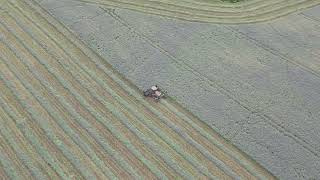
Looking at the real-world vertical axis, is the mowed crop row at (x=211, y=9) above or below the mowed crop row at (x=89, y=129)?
above

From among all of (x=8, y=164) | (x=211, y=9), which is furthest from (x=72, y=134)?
(x=211, y=9)

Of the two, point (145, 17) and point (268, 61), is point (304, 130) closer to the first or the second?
point (268, 61)

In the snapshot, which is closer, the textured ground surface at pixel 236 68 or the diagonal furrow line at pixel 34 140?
the diagonal furrow line at pixel 34 140

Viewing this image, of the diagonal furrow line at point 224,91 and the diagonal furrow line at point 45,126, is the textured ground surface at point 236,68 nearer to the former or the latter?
the diagonal furrow line at point 224,91

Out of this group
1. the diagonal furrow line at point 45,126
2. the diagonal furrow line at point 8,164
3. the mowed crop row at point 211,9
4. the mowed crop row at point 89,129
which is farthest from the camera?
the mowed crop row at point 211,9

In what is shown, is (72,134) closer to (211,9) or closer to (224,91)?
(224,91)

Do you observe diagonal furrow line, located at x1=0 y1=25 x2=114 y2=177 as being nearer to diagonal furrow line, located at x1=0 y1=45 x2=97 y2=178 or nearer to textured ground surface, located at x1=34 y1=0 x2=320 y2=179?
diagonal furrow line, located at x1=0 y1=45 x2=97 y2=178

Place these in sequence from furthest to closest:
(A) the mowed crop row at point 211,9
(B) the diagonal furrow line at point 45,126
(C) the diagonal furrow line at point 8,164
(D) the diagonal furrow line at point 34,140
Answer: (A) the mowed crop row at point 211,9 < (B) the diagonal furrow line at point 45,126 < (D) the diagonal furrow line at point 34,140 < (C) the diagonal furrow line at point 8,164

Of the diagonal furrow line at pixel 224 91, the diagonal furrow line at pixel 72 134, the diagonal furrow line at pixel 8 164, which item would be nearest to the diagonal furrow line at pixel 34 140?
the diagonal furrow line at pixel 8 164
